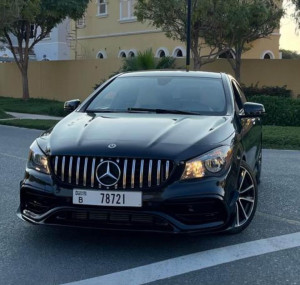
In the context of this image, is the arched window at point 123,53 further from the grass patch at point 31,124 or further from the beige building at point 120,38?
the grass patch at point 31,124

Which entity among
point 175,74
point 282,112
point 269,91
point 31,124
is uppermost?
point 175,74

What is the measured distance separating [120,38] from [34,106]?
753 cm

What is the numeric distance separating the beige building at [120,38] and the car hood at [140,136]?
71.8 ft

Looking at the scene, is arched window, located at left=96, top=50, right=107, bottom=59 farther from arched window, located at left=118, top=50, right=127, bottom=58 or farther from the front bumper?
the front bumper

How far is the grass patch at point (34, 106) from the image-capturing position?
23.1m

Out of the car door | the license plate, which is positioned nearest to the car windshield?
the car door

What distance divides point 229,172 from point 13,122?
14898 mm

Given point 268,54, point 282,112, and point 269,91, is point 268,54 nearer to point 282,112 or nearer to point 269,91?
point 269,91

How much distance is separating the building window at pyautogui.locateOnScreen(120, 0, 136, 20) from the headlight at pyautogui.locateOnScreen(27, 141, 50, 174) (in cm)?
2640

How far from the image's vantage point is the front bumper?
14.9ft

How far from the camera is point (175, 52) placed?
2828 cm

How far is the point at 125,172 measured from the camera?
459 cm

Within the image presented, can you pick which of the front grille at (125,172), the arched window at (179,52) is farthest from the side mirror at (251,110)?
the arched window at (179,52)

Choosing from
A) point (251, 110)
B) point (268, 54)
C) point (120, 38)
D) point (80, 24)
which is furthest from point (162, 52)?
point (251, 110)
